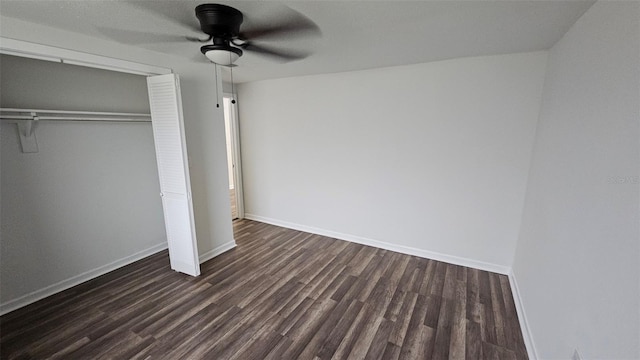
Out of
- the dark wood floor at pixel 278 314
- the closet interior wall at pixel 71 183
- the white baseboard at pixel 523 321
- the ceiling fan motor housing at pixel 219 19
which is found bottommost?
the dark wood floor at pixel 278 314

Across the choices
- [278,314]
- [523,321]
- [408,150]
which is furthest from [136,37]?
[523,321]

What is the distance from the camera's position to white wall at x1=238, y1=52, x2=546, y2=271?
2734 millimetres

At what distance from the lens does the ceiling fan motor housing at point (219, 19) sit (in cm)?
159

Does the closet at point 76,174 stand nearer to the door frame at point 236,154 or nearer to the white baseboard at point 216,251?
the white baseboard at point 216,251

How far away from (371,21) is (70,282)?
3838 mm

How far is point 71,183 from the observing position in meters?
2.72

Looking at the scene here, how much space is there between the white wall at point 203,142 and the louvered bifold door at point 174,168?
0.26 m

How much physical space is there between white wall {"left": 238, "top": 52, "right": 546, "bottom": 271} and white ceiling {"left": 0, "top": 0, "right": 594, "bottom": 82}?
0.43m

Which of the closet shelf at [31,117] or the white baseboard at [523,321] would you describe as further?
the closet shelf at [31,117]

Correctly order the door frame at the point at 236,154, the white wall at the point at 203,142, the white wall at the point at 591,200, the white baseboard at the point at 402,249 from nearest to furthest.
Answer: the white wall at the point at 591,200, the white wall at the point at 203,142, the white baseboard at the point at 402,249, the door frame at the point at 236,154

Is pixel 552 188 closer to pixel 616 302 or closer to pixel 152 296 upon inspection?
pixel 616 302

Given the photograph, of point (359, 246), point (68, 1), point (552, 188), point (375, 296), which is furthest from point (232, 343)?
point (552, 188)

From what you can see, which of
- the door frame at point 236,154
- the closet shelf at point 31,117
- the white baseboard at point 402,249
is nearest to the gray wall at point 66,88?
the closet shelf at point 31,117

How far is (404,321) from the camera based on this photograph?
7.39 ft
